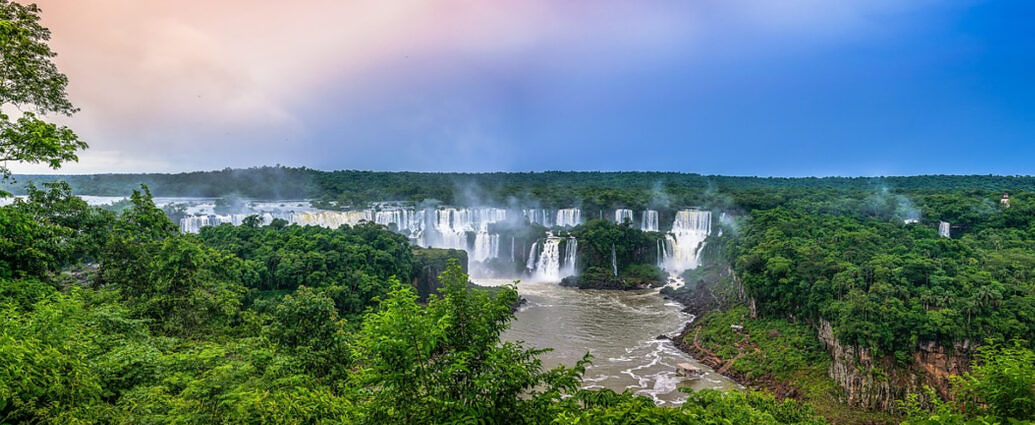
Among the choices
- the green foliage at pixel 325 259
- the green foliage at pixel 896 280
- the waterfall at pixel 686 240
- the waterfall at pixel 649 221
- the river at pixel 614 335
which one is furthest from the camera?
the waterfall at pixel 649 221

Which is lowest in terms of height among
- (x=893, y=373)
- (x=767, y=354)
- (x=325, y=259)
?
(x=767, y=354)

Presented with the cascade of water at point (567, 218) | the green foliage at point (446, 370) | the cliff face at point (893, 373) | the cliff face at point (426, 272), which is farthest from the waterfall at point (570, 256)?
the green foliage at point (446, 370)

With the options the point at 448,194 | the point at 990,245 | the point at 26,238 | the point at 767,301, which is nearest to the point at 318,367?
the point at 26,238

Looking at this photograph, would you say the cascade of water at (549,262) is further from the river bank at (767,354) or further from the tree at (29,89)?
the tree at (29,89)

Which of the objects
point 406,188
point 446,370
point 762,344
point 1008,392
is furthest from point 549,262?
point 446,370

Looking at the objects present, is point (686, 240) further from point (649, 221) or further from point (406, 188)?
point (406, 188)

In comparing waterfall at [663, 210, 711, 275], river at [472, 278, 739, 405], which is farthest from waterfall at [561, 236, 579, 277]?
waterfall at [663, 210, 711, 275]
